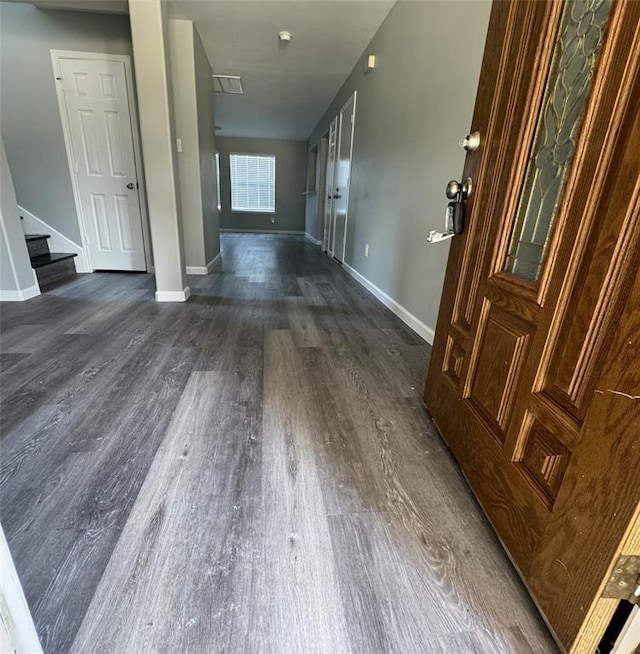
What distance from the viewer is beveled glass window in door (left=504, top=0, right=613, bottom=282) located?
72 centimetres

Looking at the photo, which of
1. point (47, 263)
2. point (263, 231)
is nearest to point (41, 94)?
point (47, 263)

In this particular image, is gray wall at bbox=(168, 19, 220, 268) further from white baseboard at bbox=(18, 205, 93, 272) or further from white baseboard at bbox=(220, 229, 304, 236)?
white baseboard at bbox=(220, 229, 304, 236)

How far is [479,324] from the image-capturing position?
1.02m

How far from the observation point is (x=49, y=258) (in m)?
3.35

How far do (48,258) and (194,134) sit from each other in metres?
1.83

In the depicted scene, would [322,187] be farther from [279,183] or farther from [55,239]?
[55,239]

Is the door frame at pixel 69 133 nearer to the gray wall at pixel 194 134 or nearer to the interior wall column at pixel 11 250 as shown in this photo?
the gray wall at pixel 194 134

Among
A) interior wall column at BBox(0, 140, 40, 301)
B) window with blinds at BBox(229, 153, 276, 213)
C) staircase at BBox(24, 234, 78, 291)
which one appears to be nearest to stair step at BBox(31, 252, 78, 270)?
staircase at BBox(24, 234, 78, 291)

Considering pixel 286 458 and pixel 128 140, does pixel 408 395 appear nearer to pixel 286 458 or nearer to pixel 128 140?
pixel 286 458

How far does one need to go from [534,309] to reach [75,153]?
4376mm

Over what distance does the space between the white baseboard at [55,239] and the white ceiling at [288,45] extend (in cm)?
236

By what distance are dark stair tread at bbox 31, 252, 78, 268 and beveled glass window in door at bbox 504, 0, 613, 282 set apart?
359cm

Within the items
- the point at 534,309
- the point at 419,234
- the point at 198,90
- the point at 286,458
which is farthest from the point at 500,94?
the point at 198,90

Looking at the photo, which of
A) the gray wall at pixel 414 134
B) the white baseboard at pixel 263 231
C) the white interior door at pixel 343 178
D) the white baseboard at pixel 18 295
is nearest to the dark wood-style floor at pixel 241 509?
the gray wall at pixel 414 134
